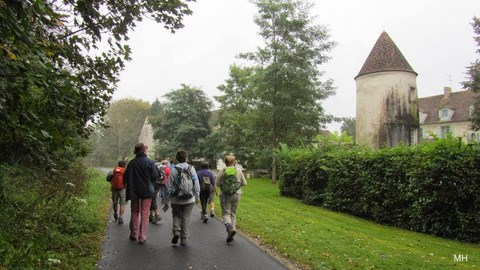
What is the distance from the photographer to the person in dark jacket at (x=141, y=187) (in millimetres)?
7660

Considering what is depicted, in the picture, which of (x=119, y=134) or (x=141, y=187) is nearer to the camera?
(x=141, y=187)

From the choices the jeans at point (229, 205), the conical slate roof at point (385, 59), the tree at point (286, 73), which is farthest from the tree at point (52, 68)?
the conical slate roof at point (385, 59)

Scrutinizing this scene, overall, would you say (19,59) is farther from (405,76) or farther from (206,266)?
(405,76)

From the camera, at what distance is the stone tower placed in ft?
94.6

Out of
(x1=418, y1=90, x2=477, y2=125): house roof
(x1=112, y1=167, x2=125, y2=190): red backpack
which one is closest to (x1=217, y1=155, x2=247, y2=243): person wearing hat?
(x1=112, y1=167, x2=125, y2=190): red backpack

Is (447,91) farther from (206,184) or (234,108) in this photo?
(206,184)

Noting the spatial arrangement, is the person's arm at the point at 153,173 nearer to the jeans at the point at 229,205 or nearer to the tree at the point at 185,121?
the jeans at the point at 229,205


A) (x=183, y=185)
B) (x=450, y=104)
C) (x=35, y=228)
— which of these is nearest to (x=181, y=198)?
(x=183, y=185)

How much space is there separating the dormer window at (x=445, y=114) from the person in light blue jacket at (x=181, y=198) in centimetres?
5517

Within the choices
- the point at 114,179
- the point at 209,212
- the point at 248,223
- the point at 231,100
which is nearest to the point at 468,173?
the point at 248,223

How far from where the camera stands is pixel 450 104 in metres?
55.5

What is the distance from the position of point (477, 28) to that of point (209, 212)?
27.6 metres

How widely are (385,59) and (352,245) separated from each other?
24424mm

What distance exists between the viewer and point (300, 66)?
2817 cm
